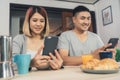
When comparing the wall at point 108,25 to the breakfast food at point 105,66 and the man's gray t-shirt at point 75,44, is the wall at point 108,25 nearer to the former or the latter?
the man's gray t-shirt at point 75,44

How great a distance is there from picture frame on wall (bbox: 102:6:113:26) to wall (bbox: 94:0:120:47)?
7 centimetres

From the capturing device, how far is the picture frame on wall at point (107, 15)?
11.8 feet

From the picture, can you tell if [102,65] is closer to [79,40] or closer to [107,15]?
[79,40]

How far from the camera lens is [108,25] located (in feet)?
12.1

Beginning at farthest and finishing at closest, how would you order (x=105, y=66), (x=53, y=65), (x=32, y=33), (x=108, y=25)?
(x=108, y=25), (x=32, y=33), (x=53, y=65), (x=105, y=66)

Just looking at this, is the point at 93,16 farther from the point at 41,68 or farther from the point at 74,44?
the point at 41,68

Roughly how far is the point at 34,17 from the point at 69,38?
415 millimetres

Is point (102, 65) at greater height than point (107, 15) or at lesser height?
lesser

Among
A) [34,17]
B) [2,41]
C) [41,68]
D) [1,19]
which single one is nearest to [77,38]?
[34,17]

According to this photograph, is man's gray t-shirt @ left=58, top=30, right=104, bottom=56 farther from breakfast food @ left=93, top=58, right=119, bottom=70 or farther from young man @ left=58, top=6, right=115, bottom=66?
breakfast food @ left=93, top=58, right=119, bottom=70

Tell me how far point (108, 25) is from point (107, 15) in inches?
8.8

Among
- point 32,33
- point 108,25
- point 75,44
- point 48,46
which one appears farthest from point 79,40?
point 108,25

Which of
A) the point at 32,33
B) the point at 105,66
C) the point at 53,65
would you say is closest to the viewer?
the point at 105,66

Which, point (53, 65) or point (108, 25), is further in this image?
point (108, 25)
